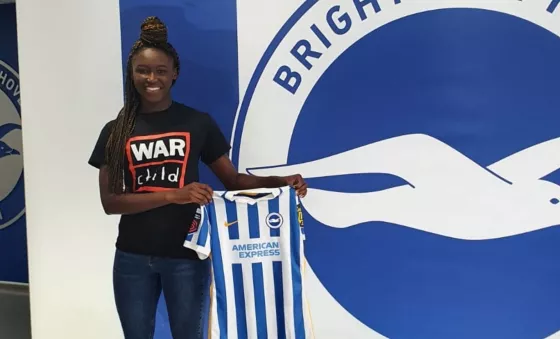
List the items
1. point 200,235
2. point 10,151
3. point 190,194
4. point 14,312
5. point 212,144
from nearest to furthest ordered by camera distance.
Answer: point 190,194, point 200,235, point 212,144, point 14,312, point 10,151

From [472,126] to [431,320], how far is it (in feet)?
2.63

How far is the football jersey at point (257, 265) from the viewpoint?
6.56ft

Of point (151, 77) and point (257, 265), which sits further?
point (257, 265)

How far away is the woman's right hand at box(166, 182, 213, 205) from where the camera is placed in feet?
5.98

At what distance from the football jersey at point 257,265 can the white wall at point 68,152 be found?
881mm

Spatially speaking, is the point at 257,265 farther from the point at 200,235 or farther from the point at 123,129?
the point at 123,129

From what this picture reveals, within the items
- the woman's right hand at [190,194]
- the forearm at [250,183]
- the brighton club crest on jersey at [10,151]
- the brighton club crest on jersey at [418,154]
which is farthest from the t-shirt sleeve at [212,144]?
the brighton club crest on jersey at [10,151]

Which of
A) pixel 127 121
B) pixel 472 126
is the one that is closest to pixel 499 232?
pixel 472 126

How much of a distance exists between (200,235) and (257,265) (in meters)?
0.24

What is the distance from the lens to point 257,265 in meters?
2.03

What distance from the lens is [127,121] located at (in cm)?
196

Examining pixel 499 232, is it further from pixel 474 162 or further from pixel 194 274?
pixel 194 274

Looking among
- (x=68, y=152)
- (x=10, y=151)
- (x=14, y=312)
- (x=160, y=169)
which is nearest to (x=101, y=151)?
(x=160, y=169)

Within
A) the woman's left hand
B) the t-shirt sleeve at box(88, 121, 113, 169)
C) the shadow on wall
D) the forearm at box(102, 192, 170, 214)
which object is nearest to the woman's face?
the t-shirt sleeve at box(88, 121, 113, 169)
